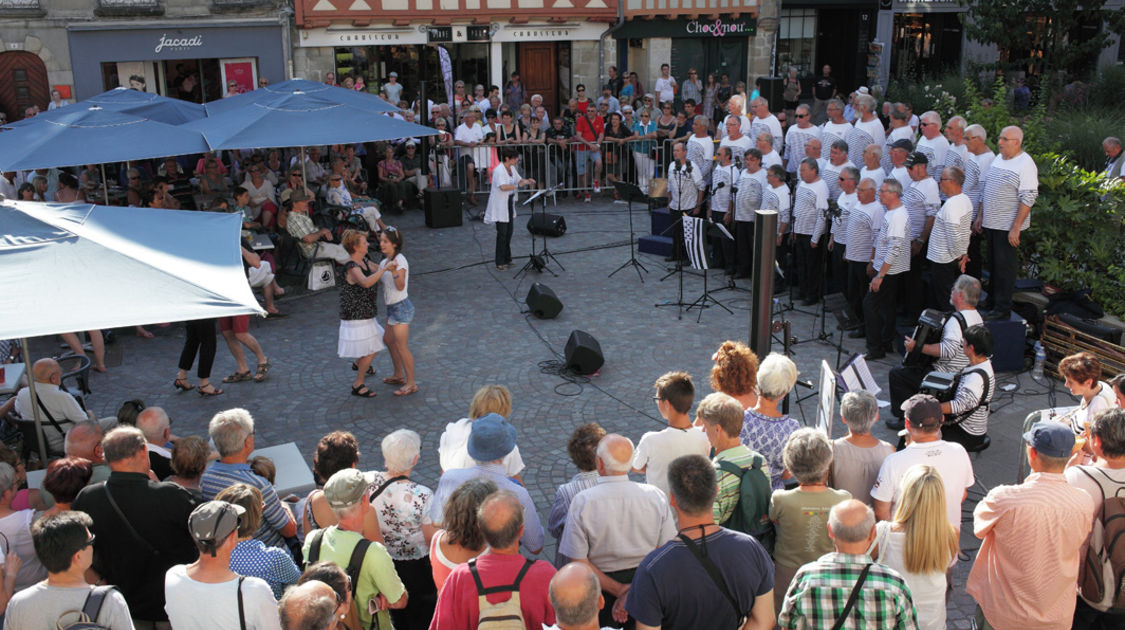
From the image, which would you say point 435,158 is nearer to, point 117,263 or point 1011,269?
point 1011,269

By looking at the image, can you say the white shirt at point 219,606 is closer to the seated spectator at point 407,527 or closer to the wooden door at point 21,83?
the seated spectator at point 407,527

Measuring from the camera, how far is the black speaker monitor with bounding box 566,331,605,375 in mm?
9406

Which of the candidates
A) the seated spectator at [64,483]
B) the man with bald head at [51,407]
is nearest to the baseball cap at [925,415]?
the seated spectator at [64,483]

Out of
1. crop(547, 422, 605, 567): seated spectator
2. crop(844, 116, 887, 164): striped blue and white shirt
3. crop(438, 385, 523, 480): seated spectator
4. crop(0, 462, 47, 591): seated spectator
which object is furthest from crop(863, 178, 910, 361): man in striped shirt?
crop(0, 462, 47, 591): seated spectator

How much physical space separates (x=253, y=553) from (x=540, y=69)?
21197mm

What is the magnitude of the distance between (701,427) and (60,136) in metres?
9.00

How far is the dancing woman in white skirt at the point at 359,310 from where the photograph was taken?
344 inches

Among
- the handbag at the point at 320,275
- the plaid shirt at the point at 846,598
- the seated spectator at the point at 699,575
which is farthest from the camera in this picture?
the handbag at the point at 320,275

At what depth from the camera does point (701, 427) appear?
18.0 ft

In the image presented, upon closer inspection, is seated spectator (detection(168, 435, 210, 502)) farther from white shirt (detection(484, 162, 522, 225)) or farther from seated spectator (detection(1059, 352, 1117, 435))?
white shirt (detection(484, 162, 522, 225))

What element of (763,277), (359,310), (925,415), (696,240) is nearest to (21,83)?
(359,310)

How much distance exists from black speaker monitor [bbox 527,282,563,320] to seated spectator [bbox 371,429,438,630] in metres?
6.02

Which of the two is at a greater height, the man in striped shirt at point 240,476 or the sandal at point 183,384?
the man in striped shirt at point 240,476

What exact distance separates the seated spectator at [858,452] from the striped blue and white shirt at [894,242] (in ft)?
14.6
